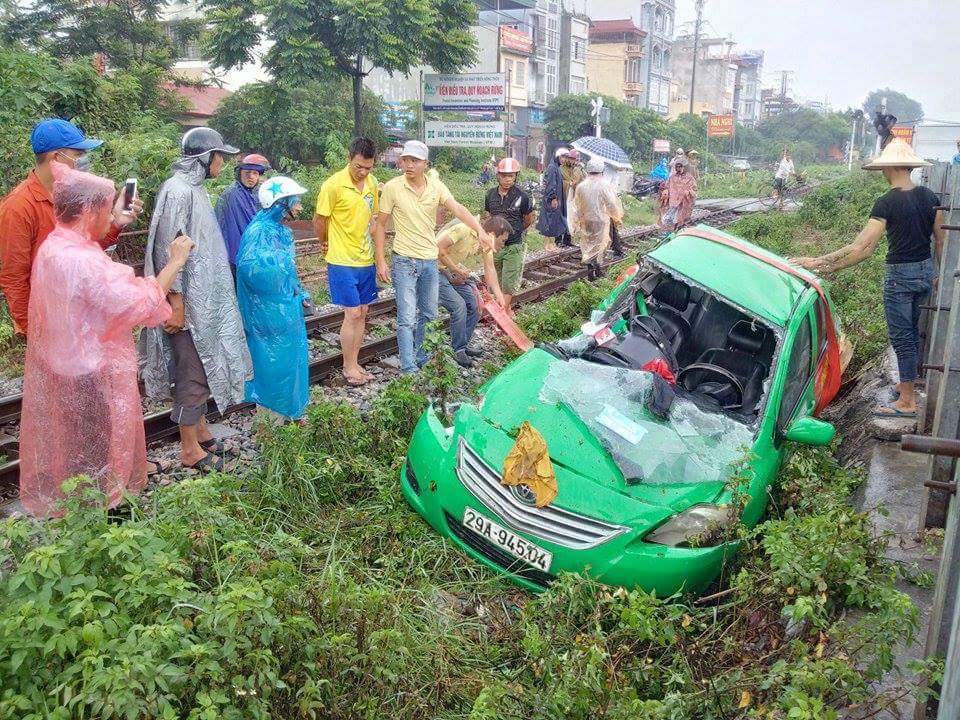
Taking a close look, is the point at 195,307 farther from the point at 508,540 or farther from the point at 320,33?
the point at 320,33

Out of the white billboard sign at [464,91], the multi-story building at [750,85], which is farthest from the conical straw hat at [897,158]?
the multi-story building at [750,85]

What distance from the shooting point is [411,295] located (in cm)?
701

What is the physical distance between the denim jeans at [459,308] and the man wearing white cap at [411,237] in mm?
317

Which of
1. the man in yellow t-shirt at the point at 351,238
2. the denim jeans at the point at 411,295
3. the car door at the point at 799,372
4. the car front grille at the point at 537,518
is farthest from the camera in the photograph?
the denim jeans at the point at 411,295

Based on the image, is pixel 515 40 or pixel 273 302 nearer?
pixel 273 302

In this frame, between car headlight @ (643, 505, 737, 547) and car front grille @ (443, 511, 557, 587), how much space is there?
55 cm

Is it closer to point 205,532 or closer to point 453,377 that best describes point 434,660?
point 205,532

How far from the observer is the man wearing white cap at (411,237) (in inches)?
271

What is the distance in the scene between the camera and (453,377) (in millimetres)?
5363

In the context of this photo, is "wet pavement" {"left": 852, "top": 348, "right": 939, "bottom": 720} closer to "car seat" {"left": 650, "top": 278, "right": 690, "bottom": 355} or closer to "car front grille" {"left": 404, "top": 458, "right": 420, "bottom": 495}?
"car seat" {"left": 650, "top": 278, "right": 690, "bottom": 355}

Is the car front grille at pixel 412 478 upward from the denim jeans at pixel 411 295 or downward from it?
downward

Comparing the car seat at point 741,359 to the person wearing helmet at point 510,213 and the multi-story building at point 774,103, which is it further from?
the multi-story building at point 774,103

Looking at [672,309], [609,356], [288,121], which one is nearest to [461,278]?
[672,309]

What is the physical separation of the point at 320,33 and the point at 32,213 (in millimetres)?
20339
